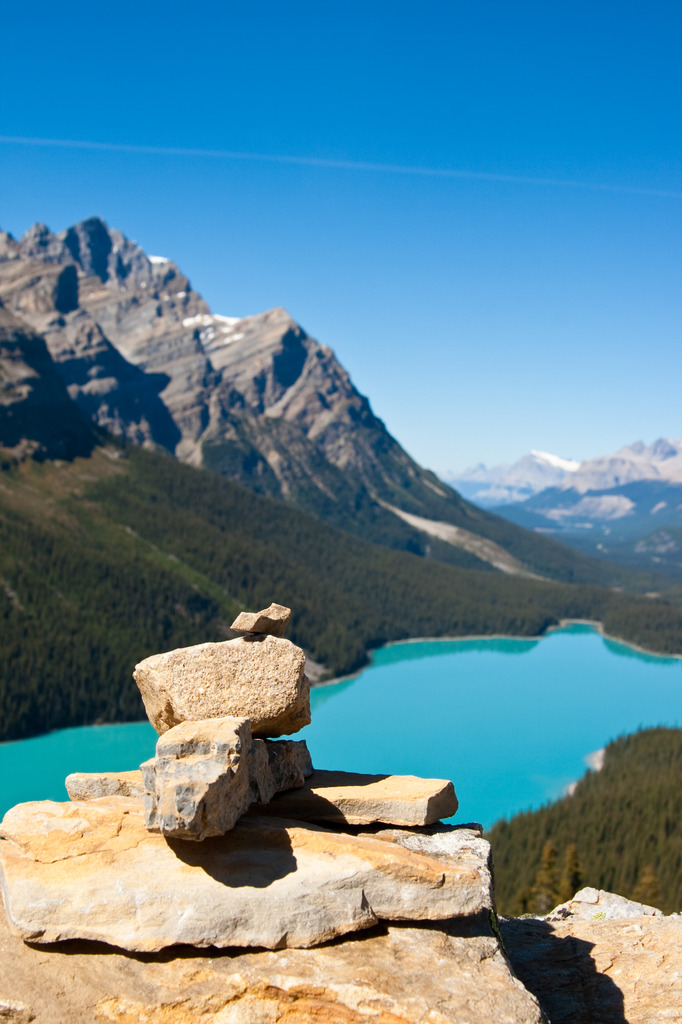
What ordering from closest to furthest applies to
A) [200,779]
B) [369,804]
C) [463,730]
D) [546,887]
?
[200,779] → [369,804] → [546,887] → [463,730]

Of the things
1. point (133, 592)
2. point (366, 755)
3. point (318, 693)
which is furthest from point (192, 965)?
point (133, 592)

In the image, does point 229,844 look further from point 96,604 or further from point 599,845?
point 96,604

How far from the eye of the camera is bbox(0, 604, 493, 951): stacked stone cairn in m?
10.1

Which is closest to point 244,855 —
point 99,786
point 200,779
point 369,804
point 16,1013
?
point 200,779

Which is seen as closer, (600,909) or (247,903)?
(247,903)

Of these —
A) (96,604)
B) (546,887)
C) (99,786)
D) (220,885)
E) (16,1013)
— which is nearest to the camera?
(16,1013)

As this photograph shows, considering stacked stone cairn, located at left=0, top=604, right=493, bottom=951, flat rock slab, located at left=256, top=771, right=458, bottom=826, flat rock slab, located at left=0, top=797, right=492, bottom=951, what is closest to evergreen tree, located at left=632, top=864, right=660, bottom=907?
flat rock slab, located at left=256, top=771, right=458, bottom=826

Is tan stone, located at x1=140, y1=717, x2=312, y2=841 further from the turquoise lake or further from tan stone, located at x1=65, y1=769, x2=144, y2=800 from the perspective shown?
the turquoise lake

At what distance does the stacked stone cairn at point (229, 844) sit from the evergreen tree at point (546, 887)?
46417 mm

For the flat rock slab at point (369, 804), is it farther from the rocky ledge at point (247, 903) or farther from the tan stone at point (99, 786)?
the tan stone at point (99, 786)

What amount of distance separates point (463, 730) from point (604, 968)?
375 ft

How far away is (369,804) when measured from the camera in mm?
12789

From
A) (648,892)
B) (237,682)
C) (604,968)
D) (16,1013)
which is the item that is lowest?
(648,892)

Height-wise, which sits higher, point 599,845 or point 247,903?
point 247,903
